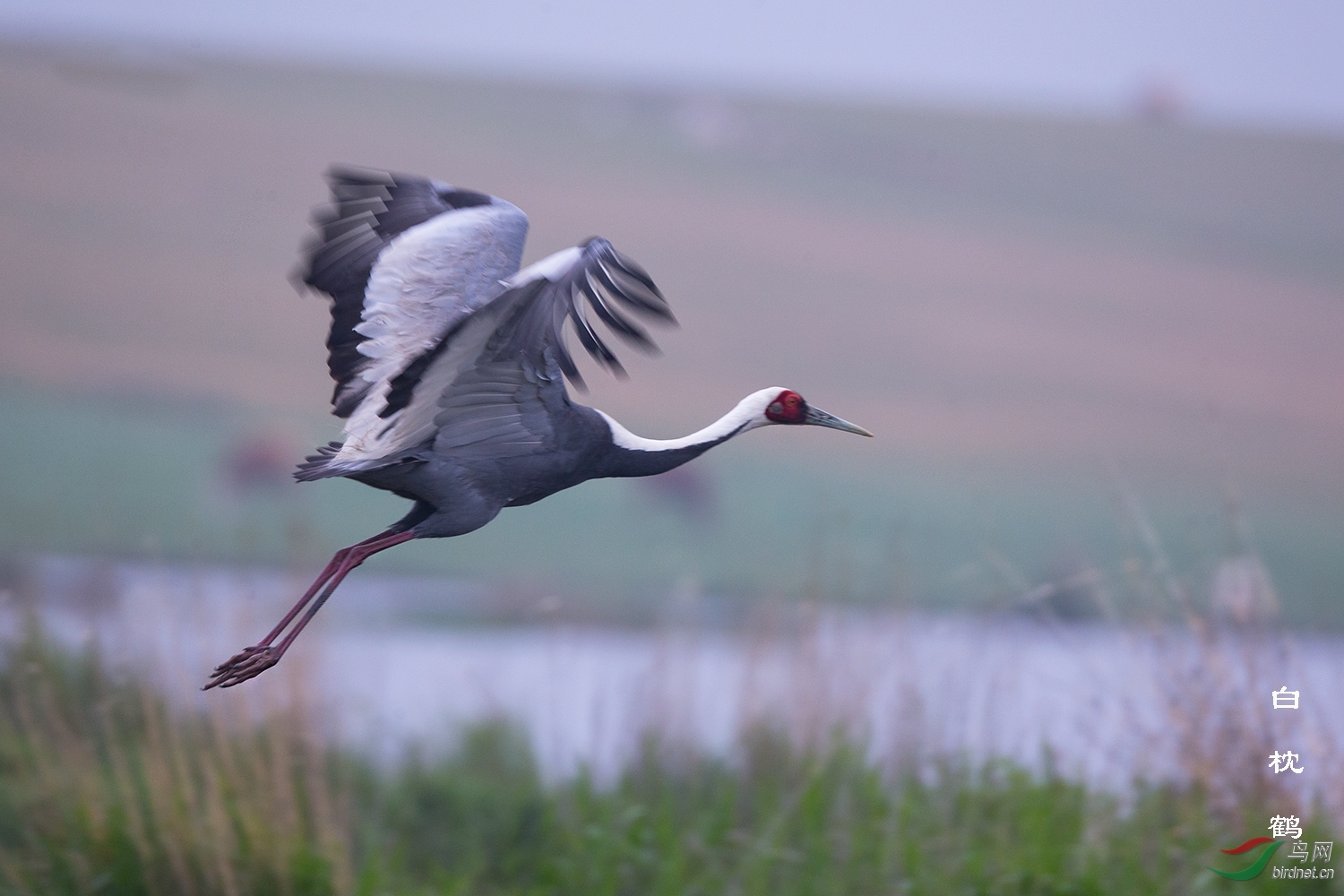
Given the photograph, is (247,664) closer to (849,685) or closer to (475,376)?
(475,376)

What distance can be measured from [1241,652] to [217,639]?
14.2 ft

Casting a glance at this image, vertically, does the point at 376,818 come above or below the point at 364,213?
below

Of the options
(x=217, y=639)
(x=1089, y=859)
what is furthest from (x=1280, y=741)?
(x=217, y=639)

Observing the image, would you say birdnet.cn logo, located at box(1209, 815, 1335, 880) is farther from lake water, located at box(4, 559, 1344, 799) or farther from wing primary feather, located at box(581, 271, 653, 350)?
wing primary feather, located at box(581, 271, 653, 350)

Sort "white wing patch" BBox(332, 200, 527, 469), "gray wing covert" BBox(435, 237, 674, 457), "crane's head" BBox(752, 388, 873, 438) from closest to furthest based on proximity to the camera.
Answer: "gray wing covert" BBox(435, 237, 674, 457) < "white wing patch" BBox(332, 200, 527, 469) < "crane's head" BBox(752, 388, 873, 438)

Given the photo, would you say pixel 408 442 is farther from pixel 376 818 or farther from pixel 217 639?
pixel 376 818

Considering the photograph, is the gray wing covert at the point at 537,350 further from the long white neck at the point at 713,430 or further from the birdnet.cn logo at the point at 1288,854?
A: the birdnet.cn logo at the point at 1288,854

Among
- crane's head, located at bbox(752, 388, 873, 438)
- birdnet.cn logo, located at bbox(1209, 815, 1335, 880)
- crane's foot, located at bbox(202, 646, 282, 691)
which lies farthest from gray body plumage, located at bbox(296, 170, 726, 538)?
birdnet.cn logo, located at bbox(1209, 815, 1335, 880)

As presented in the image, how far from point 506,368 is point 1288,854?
167 inches

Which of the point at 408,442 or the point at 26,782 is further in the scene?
the point at 26,782

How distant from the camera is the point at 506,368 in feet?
11.0

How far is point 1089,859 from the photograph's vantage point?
18.5 ft

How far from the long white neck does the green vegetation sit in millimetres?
2597

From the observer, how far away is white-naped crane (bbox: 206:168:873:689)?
327 centimetres
